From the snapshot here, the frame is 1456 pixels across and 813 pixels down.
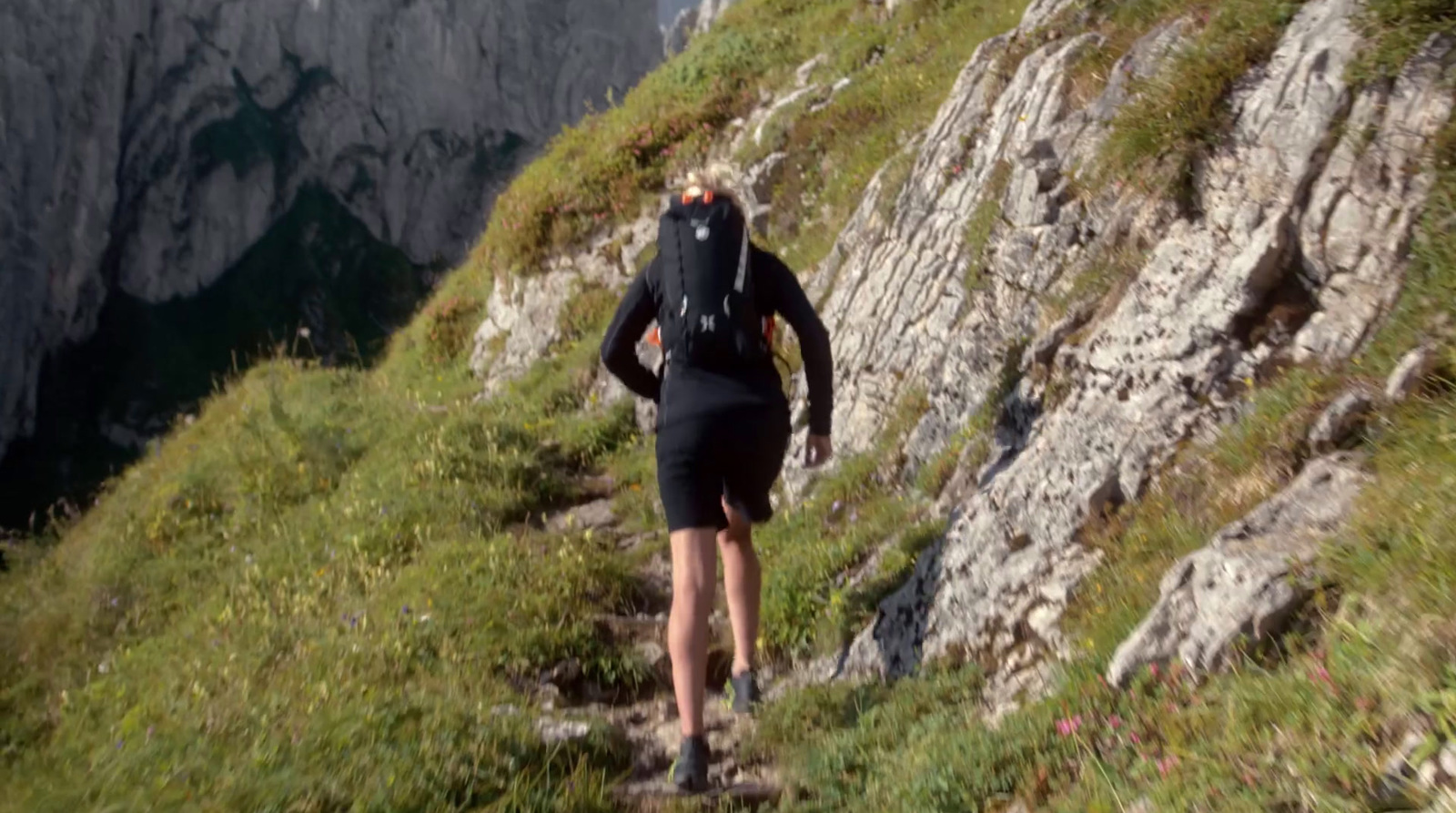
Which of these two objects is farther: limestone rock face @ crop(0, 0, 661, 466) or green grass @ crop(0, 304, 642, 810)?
limestone rock face @ crop(0, 0, 661, 466)

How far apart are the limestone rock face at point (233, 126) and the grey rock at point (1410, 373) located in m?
39.2

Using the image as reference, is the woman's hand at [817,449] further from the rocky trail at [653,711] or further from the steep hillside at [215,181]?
the steep hillside at [215,181]

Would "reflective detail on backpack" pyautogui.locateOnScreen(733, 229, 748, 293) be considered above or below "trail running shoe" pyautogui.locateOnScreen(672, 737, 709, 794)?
above

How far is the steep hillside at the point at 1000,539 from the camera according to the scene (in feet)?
9.58

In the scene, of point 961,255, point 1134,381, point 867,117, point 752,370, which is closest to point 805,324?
point 752,370

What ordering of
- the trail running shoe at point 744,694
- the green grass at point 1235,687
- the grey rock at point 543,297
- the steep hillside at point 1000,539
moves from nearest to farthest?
the green grass at point 1235,687 < the steep hillside at point 1000,539 < the trail running shoe at point 744,694 < the grey rock at point 543,297

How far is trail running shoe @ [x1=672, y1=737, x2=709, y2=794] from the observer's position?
3.67m

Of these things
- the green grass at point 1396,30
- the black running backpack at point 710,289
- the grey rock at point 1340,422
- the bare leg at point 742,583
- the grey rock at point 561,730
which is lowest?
the grey rock at point 561,730

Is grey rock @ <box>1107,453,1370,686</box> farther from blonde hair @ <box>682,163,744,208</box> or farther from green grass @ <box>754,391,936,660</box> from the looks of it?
blonde hair @ <box>682,163,744,208</box>

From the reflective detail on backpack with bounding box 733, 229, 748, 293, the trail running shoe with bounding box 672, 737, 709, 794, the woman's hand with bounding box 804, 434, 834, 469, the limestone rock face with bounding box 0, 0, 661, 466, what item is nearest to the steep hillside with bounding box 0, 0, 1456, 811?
the trail running shoe with bounding box 672, 737, 709, 794

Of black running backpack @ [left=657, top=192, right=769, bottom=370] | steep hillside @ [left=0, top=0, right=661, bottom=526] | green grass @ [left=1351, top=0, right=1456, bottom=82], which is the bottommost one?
steep hillside @ [left=0, top=0, right=661, bottom=526]

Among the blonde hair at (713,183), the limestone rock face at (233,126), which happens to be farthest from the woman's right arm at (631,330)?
the limestone rock face at (233,126)

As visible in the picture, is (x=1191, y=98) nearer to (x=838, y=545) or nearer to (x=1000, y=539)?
(x=1000, y=539)

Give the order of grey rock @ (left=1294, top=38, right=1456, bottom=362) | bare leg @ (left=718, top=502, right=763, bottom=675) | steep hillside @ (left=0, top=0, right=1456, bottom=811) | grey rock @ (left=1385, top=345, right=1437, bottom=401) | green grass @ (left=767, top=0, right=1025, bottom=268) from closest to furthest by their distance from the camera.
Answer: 1. steep hillside @ (left=0, top=0, right=1456, bottom=811)
2. grey rock @ (left=1385, top=345, right=1437, bottom=401)
3. grey rock @ (left=1294, top=38, right=1456, bottom=362)
4. bare leg @ (left=718, top=502, right=763, bottom=675)
5. green grass @ (left=767, top=0, right=1025, bottom=268)
